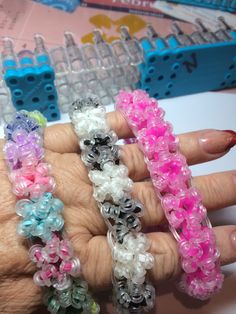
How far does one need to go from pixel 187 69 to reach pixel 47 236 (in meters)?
0.69

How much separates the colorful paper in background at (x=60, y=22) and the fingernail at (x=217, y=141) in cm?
69

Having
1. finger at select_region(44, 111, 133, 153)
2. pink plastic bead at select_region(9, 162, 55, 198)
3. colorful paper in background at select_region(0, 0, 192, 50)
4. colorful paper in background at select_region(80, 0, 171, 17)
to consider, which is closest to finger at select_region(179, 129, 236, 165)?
finger at select_region(44, 111, 133, 153)

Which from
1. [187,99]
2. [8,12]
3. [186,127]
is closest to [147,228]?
[186,127]

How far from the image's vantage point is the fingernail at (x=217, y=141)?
78cm

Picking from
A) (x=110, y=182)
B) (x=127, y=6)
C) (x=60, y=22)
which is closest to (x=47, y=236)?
(x=110, y=182)

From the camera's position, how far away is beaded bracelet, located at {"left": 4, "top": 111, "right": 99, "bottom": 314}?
1.92 ft

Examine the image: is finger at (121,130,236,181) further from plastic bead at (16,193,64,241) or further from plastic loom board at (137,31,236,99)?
plastic loom board at (137,31,236,99)

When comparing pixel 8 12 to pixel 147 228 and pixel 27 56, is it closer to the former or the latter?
pixel 27 56

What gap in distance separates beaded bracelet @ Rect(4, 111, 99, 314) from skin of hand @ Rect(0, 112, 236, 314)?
4 cm

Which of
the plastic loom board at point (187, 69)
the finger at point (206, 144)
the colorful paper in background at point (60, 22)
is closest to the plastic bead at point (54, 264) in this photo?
the finger at point (206, 144)

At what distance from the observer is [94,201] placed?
0.71m

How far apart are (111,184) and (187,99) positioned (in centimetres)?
59

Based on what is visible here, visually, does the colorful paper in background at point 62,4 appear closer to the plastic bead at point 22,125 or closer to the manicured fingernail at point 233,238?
the plastic bead at point 22,125

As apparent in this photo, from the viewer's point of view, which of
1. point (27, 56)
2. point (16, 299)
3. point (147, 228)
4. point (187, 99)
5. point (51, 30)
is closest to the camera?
point (16, 299)
